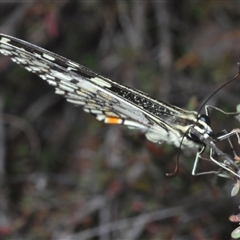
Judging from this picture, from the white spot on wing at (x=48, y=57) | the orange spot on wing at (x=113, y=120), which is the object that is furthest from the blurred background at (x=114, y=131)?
the white spot on wing at (x=48, y=57)

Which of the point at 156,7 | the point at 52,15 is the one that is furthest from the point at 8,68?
the point at 156,7

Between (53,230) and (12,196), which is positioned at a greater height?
(12,196)

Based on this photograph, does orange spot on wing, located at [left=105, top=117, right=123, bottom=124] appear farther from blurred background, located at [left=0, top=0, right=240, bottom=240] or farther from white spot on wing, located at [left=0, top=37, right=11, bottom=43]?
white spot on wing, located at [left=0, top=37, right=11, bottom=43]

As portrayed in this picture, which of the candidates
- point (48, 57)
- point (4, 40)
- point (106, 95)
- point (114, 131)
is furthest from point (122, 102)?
point (114, 131)

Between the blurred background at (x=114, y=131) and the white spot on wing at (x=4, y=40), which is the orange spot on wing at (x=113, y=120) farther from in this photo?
the white spot on wing at (x=4, y=40)

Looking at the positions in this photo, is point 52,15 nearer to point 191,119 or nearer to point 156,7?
point 156,7

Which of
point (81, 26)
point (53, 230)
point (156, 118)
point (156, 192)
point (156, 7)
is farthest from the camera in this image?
point (81, 26)
